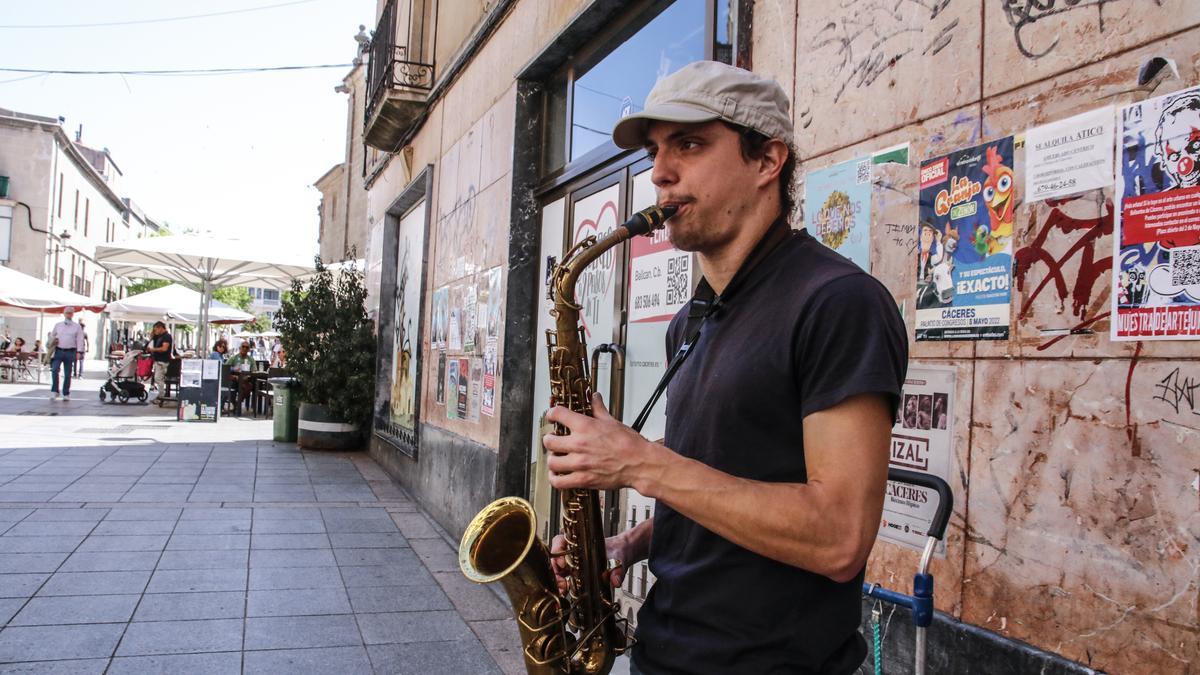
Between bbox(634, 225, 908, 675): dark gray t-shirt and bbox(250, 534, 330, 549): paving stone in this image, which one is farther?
bbox(250, 534, 330, 549): paving stone

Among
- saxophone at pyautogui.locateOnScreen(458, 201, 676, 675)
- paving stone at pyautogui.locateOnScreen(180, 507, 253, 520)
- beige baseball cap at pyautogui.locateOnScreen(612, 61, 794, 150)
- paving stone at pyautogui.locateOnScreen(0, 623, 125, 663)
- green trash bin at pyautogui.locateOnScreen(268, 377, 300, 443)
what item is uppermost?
beige baseball cap at pyautogui.locateOnScreen(612, 61, 794, 150)

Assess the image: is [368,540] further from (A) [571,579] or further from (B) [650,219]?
(B) [650,219]

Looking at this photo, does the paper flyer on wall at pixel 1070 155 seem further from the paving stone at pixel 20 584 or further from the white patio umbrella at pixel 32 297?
the white patio umbrella at pixel 32 297

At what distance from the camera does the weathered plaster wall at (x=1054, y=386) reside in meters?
1.84

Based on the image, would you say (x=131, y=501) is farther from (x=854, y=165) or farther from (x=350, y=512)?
(x=854, y=165)

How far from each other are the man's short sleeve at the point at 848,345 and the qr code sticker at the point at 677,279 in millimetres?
2640

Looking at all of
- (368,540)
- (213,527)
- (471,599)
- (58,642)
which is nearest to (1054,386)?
(471,599)

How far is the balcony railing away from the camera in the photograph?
936 centimetres

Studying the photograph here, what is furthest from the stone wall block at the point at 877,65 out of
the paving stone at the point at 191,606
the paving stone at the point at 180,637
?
the paving stone at the point at 191,606

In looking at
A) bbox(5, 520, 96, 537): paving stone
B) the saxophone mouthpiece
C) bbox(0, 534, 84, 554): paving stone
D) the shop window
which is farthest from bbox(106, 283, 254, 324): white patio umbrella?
the saxophone mouthpiece

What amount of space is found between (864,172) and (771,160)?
1.32 meters

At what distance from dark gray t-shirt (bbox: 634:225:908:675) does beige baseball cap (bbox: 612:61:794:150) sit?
22 centimetres

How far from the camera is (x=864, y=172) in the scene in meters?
2.77

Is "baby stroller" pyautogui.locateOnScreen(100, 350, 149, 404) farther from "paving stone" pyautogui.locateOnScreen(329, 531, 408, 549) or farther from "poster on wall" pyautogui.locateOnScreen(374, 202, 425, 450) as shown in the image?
"paving stone" pyautogui.locateOnScreen(329, 531, 408, 549)
